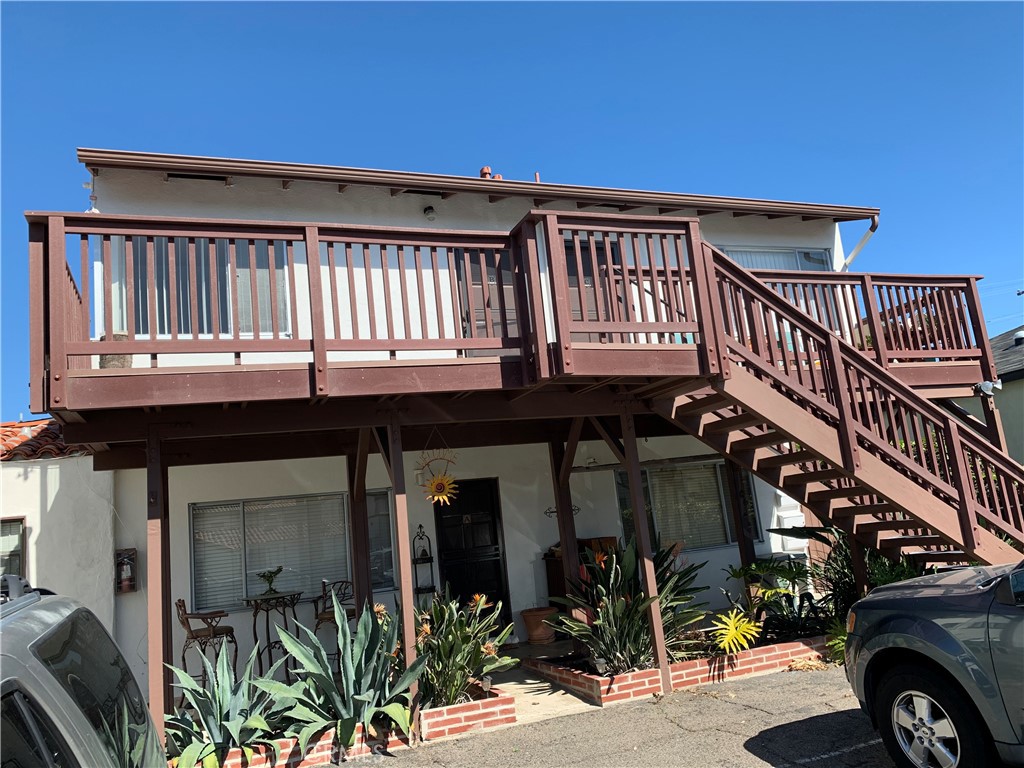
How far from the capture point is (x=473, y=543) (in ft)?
31.2

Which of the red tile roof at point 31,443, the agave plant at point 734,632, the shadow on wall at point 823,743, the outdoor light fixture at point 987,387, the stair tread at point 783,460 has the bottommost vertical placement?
the shadow on wall at point 823,743

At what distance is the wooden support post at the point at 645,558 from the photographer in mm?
6320

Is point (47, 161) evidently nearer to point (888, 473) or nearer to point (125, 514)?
point (125, 514)

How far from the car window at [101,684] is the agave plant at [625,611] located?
174 inches

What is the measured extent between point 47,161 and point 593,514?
783cm

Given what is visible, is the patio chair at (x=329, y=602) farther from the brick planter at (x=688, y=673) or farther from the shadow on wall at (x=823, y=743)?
the shadow on wall at (x=823, y=743)

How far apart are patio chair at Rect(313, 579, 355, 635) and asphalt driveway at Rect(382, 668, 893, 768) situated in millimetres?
2962

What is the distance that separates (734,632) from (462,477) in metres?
4.05

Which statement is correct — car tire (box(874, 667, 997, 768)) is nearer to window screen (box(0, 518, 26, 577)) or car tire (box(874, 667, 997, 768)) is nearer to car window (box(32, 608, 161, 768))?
car window (box(32, 608, 161, 768))

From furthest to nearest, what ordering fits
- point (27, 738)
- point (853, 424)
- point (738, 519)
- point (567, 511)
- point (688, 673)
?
point (738, 519) → point (567, 511) → point (688, 673) → point (853, 424) → point (27, 738)

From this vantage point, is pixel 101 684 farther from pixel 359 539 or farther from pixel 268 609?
pixel 268 609

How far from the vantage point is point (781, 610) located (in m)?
7.40

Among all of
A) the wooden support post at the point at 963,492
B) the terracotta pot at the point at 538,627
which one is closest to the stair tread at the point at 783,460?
the wooden support post at the point at 963,492

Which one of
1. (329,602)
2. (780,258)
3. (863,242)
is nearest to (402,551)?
(329,602)
